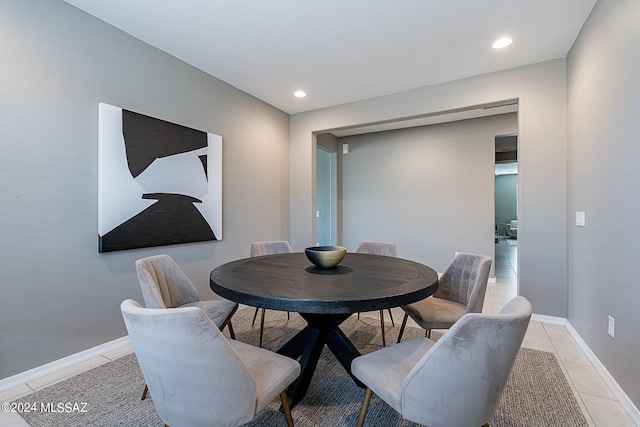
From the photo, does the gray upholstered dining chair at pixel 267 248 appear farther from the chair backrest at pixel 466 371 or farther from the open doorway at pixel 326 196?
the open doorway at pixel 326 196

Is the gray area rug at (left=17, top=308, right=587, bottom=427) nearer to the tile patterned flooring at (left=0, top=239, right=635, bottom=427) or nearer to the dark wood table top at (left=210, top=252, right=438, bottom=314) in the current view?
the tile patterned flooring at (left=0, top=239, right=635, bottom=427)

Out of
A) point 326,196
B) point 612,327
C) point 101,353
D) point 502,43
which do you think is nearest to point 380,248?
point 612,327

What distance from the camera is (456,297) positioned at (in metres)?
2.10

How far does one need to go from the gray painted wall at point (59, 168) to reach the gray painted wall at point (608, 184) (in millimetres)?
3341

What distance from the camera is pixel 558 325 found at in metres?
2.76

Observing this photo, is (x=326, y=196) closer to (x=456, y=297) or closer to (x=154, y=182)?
(x=154, y=182)

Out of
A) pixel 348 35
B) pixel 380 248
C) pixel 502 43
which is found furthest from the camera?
pixel 380 248

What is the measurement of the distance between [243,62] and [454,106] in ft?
7.64

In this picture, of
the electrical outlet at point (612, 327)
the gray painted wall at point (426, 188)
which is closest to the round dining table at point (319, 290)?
the electrical outlet at point (612, 327)

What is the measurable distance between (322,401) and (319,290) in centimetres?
77

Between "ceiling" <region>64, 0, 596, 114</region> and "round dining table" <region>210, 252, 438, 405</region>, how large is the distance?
1851 millimetres

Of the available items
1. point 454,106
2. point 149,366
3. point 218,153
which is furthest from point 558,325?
point 218,153

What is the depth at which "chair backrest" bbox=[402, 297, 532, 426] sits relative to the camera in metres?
0.92

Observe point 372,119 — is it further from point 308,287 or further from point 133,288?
point 133,288
